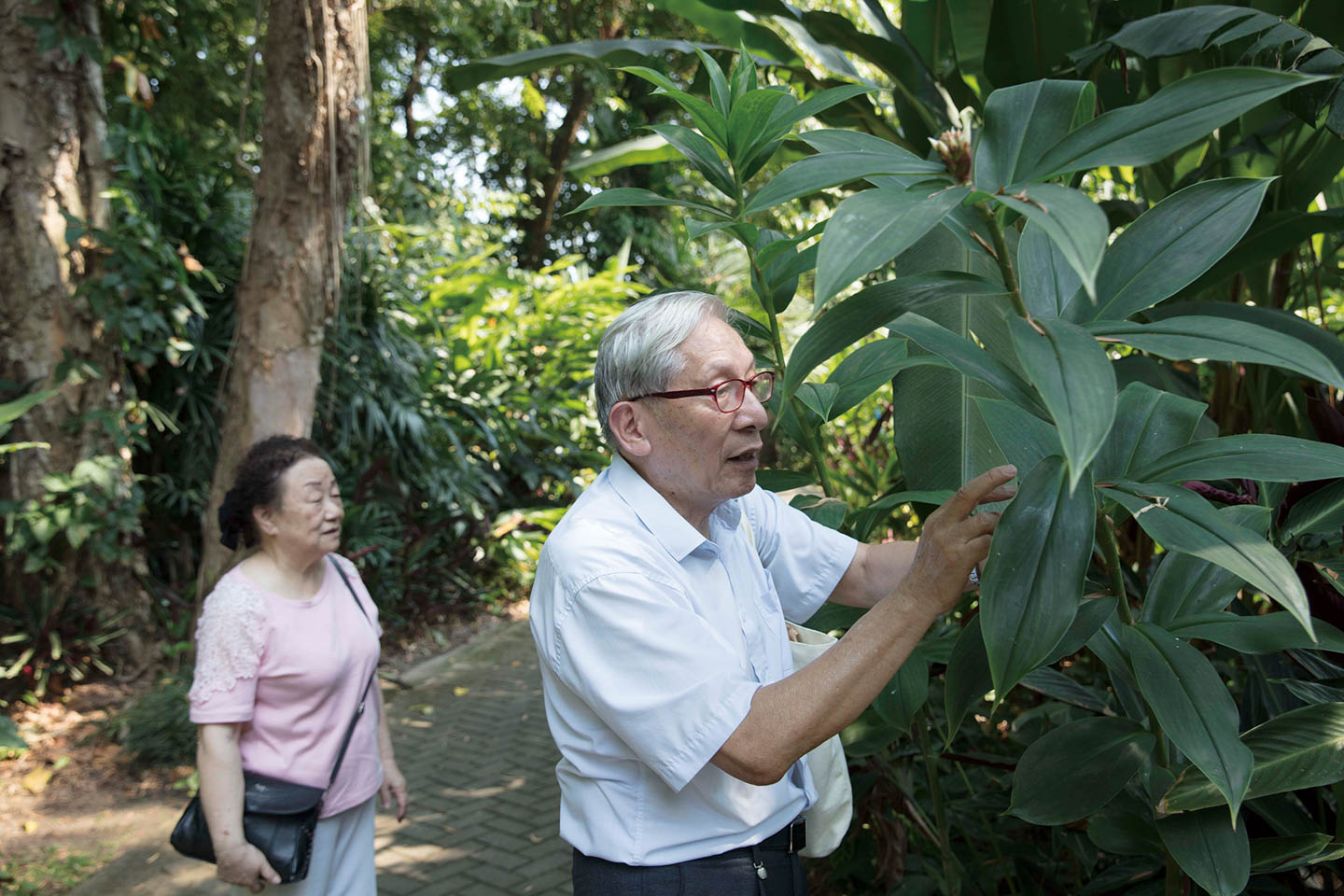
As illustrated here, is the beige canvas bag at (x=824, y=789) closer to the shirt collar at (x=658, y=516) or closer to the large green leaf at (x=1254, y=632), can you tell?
the shirt collar at (x=658, y=516)

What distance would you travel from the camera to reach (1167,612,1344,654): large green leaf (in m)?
1.33

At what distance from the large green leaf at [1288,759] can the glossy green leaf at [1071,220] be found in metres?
0.82

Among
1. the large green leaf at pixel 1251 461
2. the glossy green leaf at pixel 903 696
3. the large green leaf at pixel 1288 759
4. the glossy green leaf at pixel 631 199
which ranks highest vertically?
the glossy green leaf at pixel 631 199

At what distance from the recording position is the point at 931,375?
6.56 feet

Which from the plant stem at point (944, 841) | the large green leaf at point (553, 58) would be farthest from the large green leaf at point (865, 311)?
the large green leaf at point (553, 58)

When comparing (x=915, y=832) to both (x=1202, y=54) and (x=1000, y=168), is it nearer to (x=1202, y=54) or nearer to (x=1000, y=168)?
(x=1202, y=54)

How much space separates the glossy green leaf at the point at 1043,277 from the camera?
125 cm

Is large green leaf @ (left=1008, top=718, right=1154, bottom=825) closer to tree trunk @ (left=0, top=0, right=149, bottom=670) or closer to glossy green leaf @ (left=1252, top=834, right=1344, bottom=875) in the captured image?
glossy green leaf @ (left=1252, top=834, right=1344, bottom=875)

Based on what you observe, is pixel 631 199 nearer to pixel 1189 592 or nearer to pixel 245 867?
pixel 1189 592

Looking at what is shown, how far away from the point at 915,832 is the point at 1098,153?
2.55 metres

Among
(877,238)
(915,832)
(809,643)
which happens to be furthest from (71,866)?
(877,238)

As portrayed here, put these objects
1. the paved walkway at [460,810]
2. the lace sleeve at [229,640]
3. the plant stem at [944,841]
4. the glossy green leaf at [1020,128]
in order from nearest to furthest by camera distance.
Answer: the glossy green leaf at [1020,128] → the plant stem at [944,841] → the lace sleeve at [229,640] → the paved walkway at [460,810]

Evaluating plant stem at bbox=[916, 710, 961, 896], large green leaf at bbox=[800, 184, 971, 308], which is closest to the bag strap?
plant stem at bbox=[916, 710, 961, 896]

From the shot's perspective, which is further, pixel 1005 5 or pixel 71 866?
pixel 71 866
